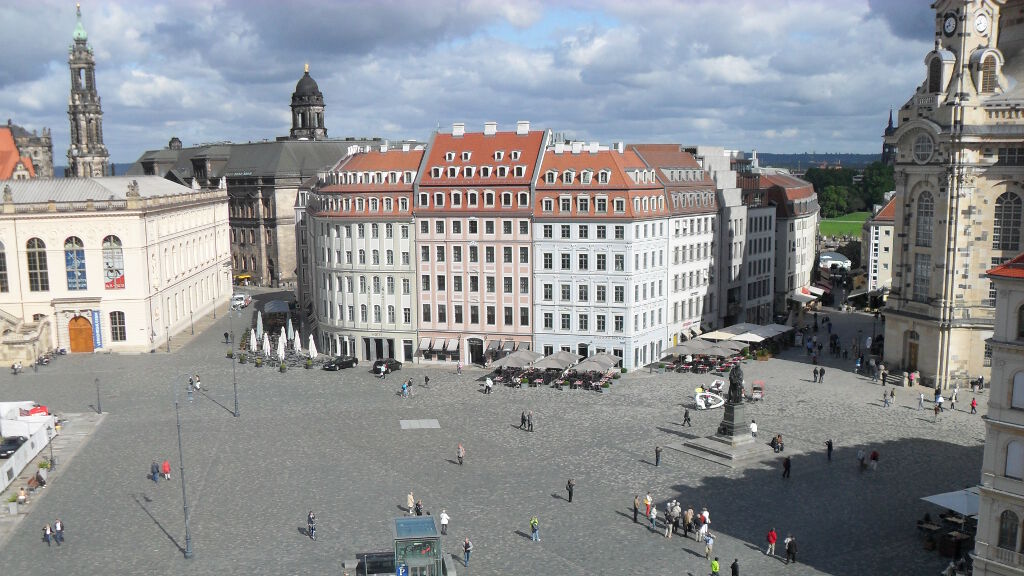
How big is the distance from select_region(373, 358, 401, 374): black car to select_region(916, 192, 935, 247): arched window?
46.0 m

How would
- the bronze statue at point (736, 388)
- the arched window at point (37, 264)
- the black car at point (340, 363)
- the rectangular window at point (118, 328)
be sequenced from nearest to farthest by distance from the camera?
1. the bronze statue at point (736, 388)
2. the black car at point (340, 363)
3. the arched window at point (37, 264)
4. the rectangular window at point (118, 328)

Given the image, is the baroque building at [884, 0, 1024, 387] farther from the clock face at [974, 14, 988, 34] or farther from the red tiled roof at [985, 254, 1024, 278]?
the red tiled roof at [985, 254, 1024, 278]

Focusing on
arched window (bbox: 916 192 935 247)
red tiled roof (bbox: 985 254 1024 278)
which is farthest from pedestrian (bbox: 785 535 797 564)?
arched window (bbox: 916 192 935 247)

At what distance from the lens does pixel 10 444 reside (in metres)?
58.6

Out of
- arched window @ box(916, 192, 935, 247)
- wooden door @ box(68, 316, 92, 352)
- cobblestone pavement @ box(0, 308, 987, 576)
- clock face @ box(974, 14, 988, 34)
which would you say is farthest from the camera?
wooden door @ box(68, 316, 92, 352)

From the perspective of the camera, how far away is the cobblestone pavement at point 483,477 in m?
42.5

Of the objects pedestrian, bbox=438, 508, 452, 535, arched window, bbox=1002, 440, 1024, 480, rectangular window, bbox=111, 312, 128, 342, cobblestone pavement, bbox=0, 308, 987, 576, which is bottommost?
cobblestone pavement, bbox=0, 308, 987, 576

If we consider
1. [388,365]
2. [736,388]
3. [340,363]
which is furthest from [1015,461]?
[340,363]

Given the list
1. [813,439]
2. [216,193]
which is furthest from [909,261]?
[216,193]

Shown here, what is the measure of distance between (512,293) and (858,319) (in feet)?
161

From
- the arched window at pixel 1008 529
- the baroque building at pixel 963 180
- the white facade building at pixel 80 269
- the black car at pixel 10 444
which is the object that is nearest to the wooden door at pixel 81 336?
the white facade building at pixel 80 269

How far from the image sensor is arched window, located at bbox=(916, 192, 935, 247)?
77938mm

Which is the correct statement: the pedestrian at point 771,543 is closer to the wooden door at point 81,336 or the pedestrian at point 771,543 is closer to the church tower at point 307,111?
the wooden door at point 81,336

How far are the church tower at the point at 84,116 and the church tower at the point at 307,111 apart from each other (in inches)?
1257
